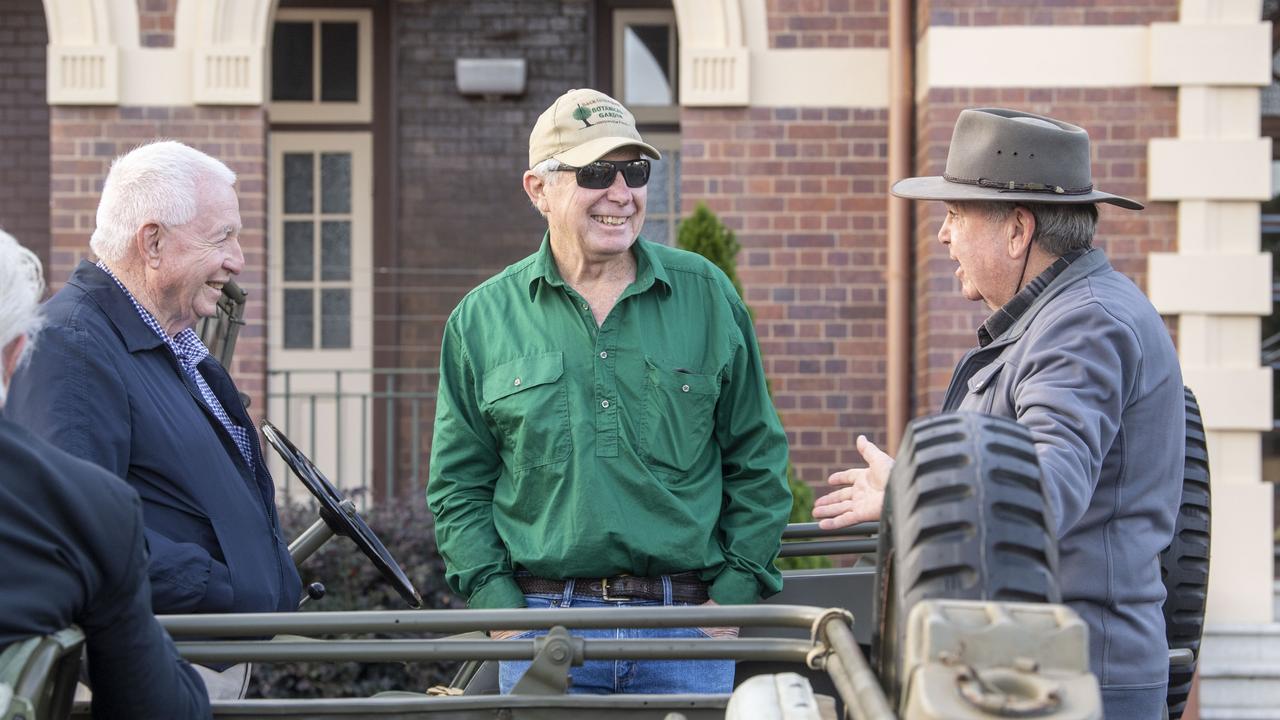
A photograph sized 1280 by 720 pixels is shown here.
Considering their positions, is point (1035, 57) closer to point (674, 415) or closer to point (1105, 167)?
point (1105, 167)

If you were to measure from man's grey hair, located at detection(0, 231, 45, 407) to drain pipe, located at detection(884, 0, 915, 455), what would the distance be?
5.96m

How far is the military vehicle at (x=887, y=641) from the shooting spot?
179 cm

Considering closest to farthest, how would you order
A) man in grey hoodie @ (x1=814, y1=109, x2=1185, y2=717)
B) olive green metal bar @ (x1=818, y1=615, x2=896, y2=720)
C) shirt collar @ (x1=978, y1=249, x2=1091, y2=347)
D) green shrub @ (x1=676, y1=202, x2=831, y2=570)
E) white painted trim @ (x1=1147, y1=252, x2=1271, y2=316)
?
olive green metal bar @ (x1=818, y1=615, x2=896, y2=720), man in grey hoodie @ (x1=814, y1=109, x2=1185, y2=717), shirt collar @ (x1=978, y1=249, x2=1091, y2=347), green shrub @ (x1=676, y1=202, x2=831, y2=570), white painted trim @ (x1=1147, y1=252, x2=1271, y2=316)

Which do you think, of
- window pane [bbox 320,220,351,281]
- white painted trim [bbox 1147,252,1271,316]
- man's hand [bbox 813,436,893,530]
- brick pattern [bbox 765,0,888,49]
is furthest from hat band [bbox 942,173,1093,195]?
window pane [bbox 320,220,351,281]

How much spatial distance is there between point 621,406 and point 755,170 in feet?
15.6

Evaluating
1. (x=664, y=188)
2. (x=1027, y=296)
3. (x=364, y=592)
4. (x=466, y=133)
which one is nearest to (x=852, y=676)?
(x=1027, y=296)

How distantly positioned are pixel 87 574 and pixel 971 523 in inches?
47.6

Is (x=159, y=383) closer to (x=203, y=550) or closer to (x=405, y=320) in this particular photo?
(x=203, y=550)

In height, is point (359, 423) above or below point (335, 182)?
below

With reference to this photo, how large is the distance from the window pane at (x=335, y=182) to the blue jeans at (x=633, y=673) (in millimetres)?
7262

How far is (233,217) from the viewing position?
330 centimetres

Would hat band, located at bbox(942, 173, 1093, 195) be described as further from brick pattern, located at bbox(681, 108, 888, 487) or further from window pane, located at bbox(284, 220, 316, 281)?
window pane, located at bbox(284, 220, 316, 281)

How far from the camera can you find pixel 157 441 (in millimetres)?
2898

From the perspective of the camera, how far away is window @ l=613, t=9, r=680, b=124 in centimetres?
986
